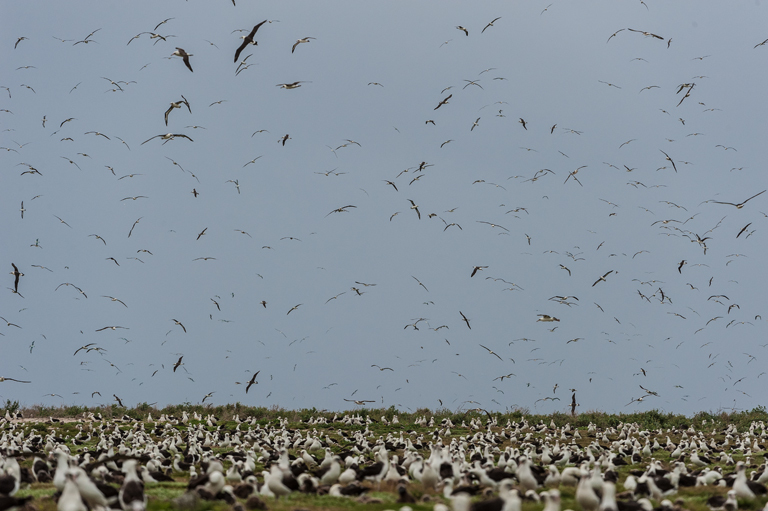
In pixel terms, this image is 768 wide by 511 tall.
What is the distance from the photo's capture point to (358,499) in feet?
51.0

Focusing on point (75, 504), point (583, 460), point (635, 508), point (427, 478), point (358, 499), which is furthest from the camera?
point (583, 460)

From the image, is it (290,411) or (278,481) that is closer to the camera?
(278,481)

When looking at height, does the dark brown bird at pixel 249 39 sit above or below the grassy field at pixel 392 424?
above

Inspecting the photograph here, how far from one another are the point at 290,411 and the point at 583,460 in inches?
1132

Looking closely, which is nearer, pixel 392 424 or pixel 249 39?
pixel 249 39

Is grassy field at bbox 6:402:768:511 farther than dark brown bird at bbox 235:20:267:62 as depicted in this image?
Yes

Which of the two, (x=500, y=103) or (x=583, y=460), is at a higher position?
(x=500, y=103)

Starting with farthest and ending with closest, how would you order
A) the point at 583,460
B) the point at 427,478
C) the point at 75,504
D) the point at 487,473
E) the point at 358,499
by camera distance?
1. the point at 583,460
2. the point at 487,473
3. the point at 427,478
4. the point at 358,499
5. the point at 75,504

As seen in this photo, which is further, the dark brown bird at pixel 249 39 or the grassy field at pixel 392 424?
the grassy field at pixel 392 424

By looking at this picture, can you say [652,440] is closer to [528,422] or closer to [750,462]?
[750,462]

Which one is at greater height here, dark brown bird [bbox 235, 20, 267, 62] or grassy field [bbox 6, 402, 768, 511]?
dark brown bird [bbox 235, 20, 267, 62]

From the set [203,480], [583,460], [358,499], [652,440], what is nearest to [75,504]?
[203,480]

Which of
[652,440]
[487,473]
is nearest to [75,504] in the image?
[487,473]

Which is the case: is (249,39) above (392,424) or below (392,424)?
above
